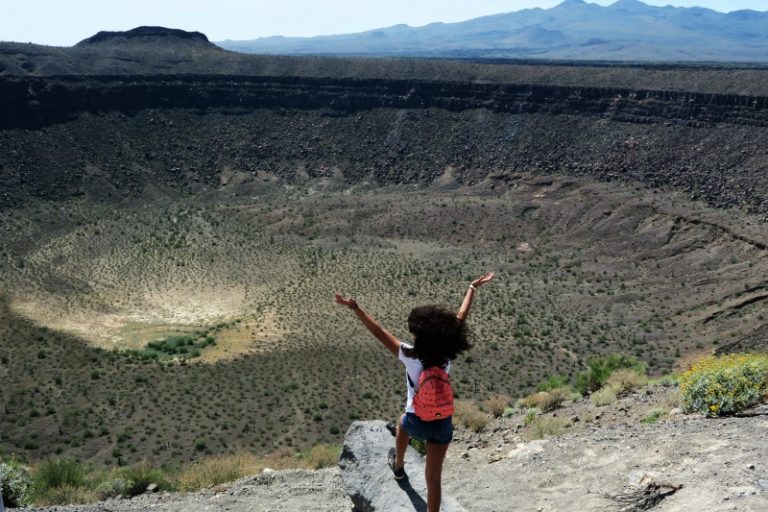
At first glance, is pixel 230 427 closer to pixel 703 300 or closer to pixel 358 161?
pixel 703 300

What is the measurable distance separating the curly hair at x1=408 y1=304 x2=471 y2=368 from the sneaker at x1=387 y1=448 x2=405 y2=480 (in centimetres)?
238

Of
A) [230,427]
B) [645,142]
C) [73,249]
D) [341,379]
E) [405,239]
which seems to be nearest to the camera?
[230,427]

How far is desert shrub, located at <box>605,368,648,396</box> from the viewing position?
18156 millimetres

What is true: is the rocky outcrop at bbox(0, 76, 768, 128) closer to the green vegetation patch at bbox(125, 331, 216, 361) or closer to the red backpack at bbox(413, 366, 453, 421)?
the green vegetation patch at bbox(125, 331, 216, 361)

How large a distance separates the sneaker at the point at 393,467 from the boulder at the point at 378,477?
0.08m

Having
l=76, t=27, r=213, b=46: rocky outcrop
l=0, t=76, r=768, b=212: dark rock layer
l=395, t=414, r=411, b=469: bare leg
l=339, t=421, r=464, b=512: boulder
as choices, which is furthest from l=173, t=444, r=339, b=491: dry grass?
l=76, t=27, r=213, b=46: rocky outcrop

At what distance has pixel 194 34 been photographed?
105 meters

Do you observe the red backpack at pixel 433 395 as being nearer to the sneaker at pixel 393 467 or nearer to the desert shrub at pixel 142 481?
the sneaker at pixel 393 467

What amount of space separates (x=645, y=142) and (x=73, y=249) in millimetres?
46268

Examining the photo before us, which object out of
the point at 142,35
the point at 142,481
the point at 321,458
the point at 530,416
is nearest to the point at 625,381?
the point at 530,416

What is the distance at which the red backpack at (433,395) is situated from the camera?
24.7ft

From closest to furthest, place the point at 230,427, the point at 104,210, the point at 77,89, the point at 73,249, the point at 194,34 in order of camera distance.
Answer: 1. the point at 230,427
2. the point at 73,249
3. the point at 104,210
4. the point at 77,89
5. the point at 194,34

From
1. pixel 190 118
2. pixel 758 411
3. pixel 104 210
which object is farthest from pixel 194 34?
pixel 758 411

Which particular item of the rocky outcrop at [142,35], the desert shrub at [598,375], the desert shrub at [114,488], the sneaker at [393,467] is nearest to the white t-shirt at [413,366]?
the sneaker at [393,467]
